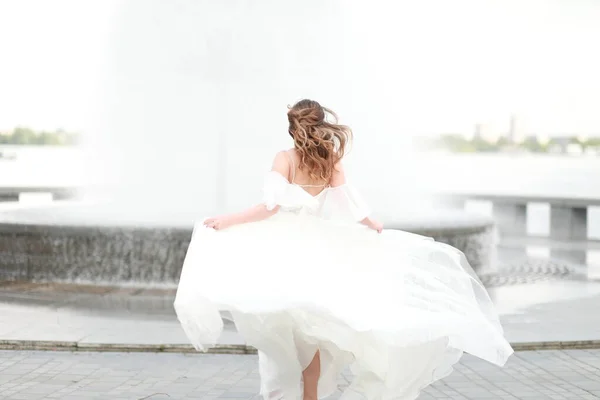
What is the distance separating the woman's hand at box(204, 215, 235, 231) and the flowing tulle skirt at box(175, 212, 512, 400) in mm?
35

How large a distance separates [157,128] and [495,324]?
36.2 feet

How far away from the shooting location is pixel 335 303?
4.65m

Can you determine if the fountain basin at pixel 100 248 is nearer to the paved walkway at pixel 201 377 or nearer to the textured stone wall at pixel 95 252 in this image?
the textured stone wall at pixel 95 252

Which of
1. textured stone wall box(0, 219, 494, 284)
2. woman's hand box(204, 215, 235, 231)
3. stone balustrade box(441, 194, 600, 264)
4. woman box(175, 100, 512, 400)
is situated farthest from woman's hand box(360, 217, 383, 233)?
stone balustrade box(441, 194, 600, 264)

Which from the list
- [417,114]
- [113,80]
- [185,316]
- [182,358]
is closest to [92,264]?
[182,358]

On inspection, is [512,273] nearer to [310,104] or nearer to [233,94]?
[233,94]

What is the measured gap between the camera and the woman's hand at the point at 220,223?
5008 millimetres

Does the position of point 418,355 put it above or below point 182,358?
above

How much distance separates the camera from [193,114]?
604 inches

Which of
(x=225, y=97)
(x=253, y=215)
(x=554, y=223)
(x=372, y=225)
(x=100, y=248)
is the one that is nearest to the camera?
(x=253, y=215)

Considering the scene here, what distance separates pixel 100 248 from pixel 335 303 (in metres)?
5.93

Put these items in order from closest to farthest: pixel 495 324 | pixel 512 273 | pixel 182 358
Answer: pixel 495 324 → pixel 182 358 → pixel 512 273

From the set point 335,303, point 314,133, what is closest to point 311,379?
point 335,303

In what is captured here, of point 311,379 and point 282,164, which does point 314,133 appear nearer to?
point 282,164
